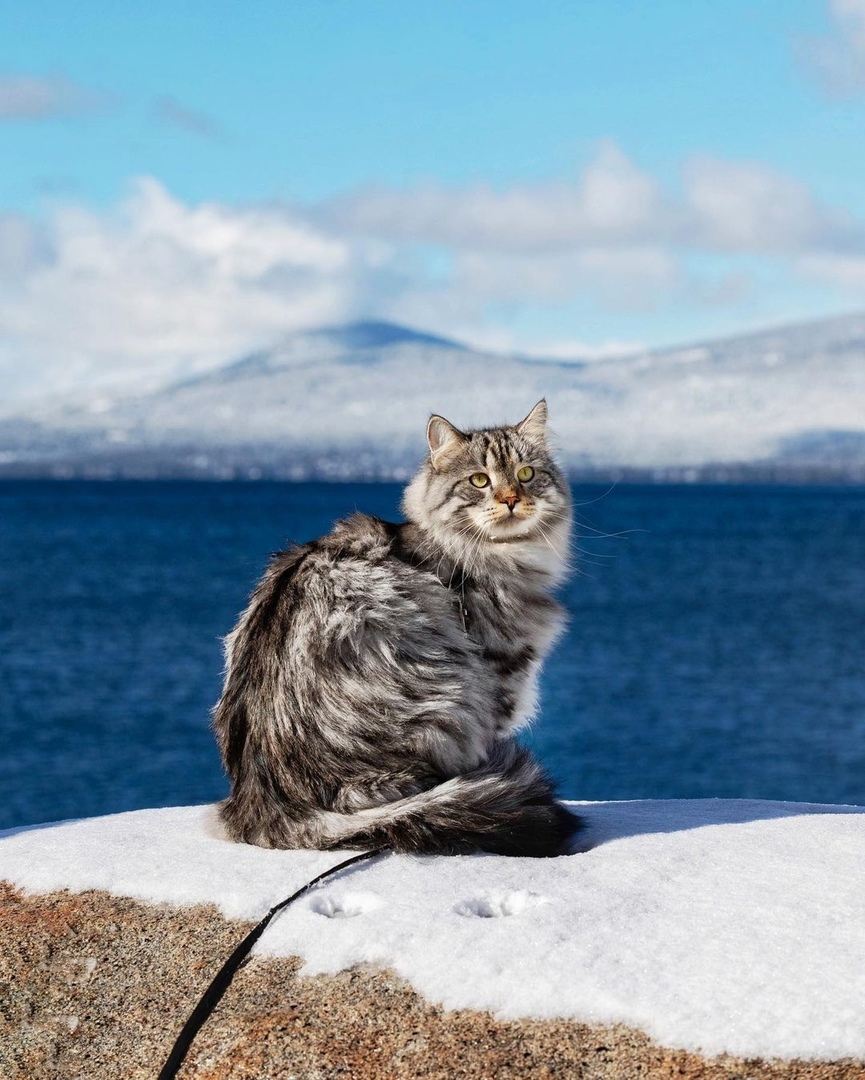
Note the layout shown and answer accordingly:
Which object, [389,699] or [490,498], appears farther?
[490,498]

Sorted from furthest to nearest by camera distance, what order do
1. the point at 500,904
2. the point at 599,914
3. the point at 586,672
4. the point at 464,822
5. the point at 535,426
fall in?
the point at 586,672 → the point at 535,426 → the point at 464,822 → the point at 500,904 → the point at 599,914

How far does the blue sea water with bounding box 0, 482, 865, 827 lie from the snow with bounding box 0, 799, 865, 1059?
1.07 meters

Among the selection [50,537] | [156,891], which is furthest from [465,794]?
[50,537]

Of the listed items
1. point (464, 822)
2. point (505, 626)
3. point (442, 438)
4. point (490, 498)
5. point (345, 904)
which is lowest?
point (345, 904)

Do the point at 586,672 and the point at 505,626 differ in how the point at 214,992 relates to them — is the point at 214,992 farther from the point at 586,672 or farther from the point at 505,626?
the point at 586,672

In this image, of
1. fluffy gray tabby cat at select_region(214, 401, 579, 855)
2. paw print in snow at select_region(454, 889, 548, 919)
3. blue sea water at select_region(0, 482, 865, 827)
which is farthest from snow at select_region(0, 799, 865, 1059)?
blue sea water at select_region(0, 482, 865, 827)

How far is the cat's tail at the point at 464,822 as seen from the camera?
18.6 ft

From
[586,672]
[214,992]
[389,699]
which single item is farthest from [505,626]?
[586,672]

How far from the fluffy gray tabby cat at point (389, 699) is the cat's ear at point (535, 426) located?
0.54m

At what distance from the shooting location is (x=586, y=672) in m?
39.8

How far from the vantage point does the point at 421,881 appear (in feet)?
17.4

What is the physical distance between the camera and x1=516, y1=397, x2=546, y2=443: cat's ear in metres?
7.12

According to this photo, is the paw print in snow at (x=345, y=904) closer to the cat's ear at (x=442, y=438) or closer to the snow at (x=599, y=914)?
the snow at (x=599, y=914)

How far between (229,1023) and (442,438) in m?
3.38
